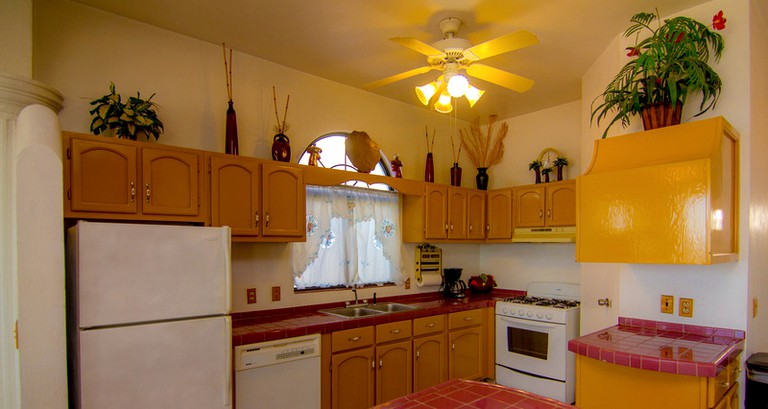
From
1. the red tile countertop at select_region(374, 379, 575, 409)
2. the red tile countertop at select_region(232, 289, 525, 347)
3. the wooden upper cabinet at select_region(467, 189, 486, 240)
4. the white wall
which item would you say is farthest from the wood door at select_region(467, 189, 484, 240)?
the red tile countertop at select_region(374, 379, 575, 409)

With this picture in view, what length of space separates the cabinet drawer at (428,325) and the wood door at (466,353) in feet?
0.58

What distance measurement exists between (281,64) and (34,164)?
6.63 feet

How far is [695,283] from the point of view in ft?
8.34

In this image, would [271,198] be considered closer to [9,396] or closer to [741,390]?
[9,396]

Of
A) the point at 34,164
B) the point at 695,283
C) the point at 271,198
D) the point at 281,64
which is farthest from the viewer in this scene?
the point at 281,64

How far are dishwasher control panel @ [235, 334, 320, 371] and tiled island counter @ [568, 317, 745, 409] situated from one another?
1642 mm

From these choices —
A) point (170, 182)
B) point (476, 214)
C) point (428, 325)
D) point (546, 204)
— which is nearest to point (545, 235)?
point (546, 204)

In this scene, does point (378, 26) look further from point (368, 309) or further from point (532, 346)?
point (532, 346)

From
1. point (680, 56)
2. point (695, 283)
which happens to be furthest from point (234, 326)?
point (680, 56)

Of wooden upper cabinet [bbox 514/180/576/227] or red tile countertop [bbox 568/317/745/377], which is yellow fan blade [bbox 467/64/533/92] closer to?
red tile countertop [bbox 568/317/745/377]

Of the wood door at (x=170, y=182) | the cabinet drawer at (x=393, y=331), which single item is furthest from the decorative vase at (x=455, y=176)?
the wood door at (x=170, y=182)

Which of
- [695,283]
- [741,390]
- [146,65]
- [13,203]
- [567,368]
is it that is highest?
[146,65]

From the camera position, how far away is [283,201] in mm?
3154

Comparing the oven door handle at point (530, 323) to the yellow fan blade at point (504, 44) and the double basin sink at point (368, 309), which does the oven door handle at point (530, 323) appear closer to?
the double basin sink at point (368, 309)
